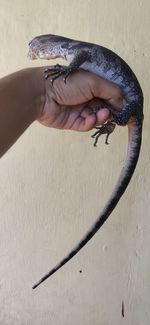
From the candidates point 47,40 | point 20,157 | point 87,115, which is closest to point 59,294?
point 20,157

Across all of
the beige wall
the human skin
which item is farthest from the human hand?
the beige wall

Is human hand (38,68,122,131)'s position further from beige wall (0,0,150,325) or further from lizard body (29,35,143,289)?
beige wall (0,0,150,325)

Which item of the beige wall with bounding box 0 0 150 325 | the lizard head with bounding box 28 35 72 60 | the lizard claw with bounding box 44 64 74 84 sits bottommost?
the beige wall with bounding box 0 0 150 325

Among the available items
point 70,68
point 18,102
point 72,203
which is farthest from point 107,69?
point 72,203

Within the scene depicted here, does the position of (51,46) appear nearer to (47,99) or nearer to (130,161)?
(47,99)

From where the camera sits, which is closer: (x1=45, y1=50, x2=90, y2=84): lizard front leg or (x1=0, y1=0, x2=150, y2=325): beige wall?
(x1=45, y1=50, x2=90, y2=84): lizard front leg

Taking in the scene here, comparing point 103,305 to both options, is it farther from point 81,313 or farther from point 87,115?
point 87,115
